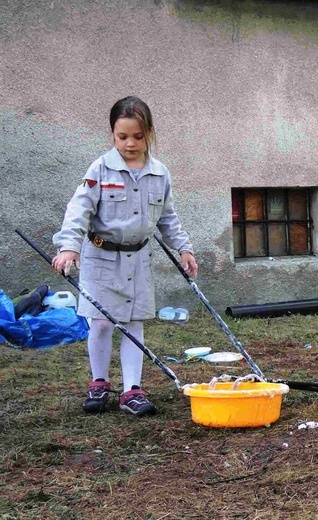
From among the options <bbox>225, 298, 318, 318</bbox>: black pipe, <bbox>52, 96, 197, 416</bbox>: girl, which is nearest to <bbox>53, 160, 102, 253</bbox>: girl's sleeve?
<bbox>52, 96, 197, 416</bbox>: girl

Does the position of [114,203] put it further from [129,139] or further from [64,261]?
[64,261]

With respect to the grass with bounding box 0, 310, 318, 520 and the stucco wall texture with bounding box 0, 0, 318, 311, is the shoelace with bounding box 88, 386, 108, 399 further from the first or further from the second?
the stucco wall texture with bounding box 0, 0, 318, 311

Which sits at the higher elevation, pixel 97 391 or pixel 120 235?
pixel 120 235

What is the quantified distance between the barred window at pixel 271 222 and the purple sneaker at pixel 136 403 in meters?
4.42

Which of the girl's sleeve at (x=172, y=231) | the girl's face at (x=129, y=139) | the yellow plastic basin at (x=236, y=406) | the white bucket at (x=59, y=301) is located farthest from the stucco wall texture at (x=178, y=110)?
the yellow plastic basin at (x=236, y=406)

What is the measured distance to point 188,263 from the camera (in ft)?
13.4

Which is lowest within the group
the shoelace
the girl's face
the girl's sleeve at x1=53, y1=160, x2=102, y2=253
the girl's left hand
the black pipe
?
the shoelace

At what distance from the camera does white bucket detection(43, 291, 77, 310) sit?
20.9 ft

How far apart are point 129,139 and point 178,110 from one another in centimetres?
383

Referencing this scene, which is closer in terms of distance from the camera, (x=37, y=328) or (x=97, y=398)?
(x=97, y=398)

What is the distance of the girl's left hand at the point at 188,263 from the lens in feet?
13.3

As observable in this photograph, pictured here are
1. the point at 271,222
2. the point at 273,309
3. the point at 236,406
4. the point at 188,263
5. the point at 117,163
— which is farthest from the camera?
the point at 271,222

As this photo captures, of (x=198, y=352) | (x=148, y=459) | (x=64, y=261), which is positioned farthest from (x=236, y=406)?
(x=198, y=352)

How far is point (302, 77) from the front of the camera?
7.95 metres
